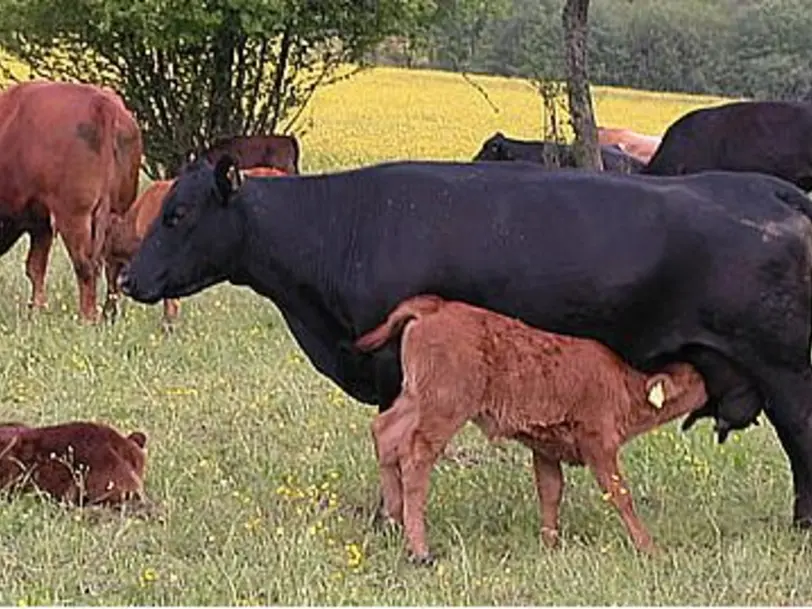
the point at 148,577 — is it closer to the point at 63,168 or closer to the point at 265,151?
the point at 63,168

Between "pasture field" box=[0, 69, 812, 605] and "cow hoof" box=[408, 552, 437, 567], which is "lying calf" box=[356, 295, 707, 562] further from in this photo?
"pasture field" box=[0, 69, 812, 605]

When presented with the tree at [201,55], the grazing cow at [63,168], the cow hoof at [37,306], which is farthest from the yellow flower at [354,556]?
the tree at [201,55]

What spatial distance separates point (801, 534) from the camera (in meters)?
6.77

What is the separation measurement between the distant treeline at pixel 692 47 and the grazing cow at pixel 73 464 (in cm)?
3184

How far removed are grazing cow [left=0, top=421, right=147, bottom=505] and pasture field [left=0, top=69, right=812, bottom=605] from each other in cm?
13

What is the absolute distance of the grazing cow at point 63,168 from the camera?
11336 millimetres

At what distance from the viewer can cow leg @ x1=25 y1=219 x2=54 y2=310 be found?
11.7 metres

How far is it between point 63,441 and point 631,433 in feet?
7.77

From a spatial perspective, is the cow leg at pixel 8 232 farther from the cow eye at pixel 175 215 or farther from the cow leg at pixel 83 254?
the cow eye at pixel 175 215

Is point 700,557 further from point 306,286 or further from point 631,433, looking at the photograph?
point 306,286

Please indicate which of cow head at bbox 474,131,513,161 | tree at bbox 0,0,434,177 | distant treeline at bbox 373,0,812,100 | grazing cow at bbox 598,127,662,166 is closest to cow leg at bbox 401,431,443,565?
cow head at bbox 474,131,513,161

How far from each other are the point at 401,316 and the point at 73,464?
61.5 inches

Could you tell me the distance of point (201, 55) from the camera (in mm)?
20734

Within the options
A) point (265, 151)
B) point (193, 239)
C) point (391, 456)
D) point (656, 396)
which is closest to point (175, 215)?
point (193, 239)
